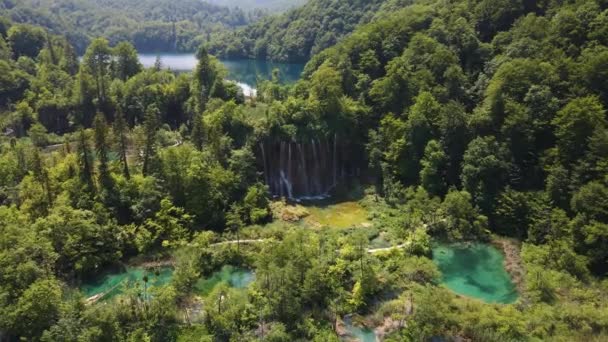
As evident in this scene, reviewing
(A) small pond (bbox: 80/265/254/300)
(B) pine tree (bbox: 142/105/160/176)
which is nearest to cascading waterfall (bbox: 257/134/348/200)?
(B) pine tree (bbox: 142/105/160/176)

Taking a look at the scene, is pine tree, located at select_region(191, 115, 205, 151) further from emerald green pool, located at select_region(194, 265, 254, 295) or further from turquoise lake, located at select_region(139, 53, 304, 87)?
turquoise lake, located at select_region(139, 53, 304, 87)

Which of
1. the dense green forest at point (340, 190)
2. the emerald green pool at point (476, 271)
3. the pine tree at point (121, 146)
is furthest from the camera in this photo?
the pine tree at point (121, 146)

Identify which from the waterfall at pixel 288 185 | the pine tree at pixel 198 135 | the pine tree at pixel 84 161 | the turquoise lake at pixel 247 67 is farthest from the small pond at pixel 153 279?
the turquoise lake at pixel 247 67

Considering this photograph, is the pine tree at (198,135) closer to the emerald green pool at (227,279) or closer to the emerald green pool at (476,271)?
the emerald green pool at (227,279)

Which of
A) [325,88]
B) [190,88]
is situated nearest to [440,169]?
[325,88]

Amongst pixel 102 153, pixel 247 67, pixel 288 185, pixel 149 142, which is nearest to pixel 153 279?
pixel 102 153

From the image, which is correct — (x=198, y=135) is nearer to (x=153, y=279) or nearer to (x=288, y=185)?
(x=288, y=185)
